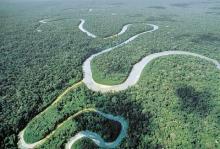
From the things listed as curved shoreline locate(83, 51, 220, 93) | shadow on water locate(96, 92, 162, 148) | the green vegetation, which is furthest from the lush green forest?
curved shoreline locate(83, 51, 220, 93)

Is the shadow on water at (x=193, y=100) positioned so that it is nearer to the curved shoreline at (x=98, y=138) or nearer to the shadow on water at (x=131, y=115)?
the shadow on water at (x=131, y=115)

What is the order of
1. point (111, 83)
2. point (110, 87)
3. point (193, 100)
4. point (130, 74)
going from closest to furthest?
point (193, 100), point (110, 87), point (111, 83), point (130, 74)

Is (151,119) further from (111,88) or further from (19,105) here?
(19,105)

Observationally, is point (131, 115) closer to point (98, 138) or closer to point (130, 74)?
point (98, 138)

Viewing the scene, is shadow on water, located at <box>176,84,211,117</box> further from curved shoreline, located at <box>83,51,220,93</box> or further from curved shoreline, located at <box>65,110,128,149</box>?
curved shoreline, located at <box>65,110,128,149</box>

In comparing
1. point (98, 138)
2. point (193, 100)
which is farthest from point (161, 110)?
point (98, 138)

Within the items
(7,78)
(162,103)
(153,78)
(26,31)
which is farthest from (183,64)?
(26,31)

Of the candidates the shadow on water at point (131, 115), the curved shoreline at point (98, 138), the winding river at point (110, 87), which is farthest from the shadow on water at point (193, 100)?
the curved shoreline at point (98, 138)
